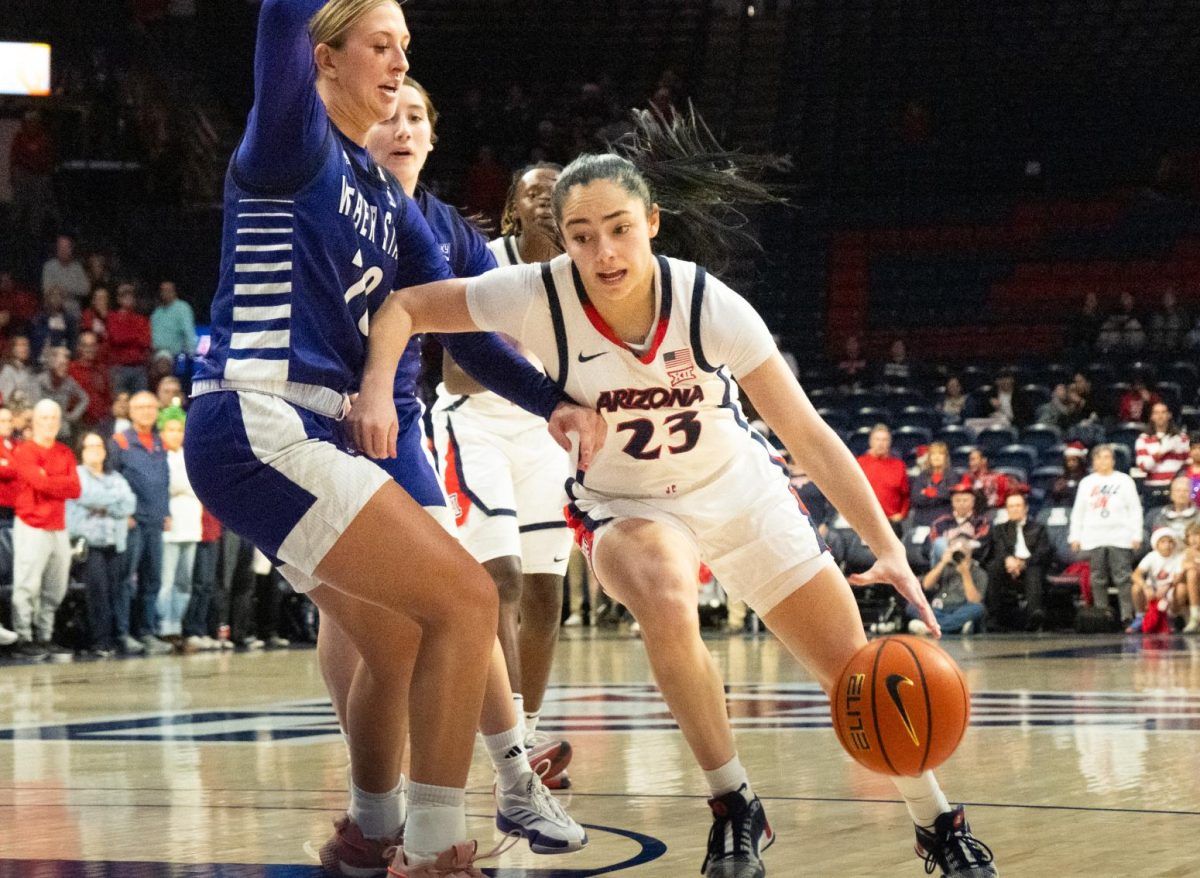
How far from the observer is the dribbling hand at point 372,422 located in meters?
3.60

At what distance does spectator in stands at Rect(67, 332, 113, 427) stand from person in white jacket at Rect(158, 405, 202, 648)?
2132 mm

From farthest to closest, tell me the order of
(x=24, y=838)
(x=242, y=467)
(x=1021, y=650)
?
(x=1021, y=650), (x=24, y=838), (x=242, y=467)

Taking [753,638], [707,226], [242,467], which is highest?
[707,226]

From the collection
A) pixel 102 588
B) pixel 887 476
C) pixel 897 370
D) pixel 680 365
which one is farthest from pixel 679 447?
pixel 897 370

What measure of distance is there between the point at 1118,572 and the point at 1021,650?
Result: 2.60 meters

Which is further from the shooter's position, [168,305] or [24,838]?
[168,305]

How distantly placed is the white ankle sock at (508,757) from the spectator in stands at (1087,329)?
14.7m

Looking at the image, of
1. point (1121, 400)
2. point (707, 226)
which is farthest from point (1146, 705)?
point (1121, 400)

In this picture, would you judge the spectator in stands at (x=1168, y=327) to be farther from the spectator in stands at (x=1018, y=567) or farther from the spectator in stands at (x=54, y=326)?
the spectator in stands at (x=54, y=326)

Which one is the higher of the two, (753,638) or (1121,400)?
(1121,400)

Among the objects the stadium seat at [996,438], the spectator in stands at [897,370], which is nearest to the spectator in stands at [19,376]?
the stadium seat at [996,438]

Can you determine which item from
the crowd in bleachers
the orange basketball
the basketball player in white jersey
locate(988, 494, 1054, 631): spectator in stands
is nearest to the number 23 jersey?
the orange basketball

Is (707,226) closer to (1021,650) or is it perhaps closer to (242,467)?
(242,467)

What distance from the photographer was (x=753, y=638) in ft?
44.8
